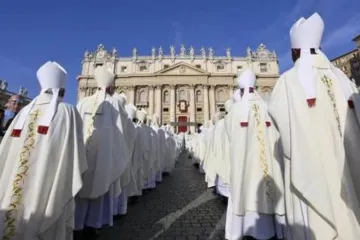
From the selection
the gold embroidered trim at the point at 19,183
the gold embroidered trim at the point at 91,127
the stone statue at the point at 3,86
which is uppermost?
the stone statue at the point at 3,86

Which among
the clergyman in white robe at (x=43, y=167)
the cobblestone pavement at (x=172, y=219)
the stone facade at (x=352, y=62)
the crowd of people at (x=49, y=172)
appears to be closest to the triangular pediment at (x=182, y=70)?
the stone facade at (x=352, y=62)

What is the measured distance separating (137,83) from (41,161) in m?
54.1

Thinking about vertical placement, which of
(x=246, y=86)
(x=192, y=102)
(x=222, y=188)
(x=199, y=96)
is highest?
(x=199, y=96)

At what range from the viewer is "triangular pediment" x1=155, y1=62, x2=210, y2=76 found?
54.7 meters

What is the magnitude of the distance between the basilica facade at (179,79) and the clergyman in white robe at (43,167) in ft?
159

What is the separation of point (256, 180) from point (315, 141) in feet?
4.53

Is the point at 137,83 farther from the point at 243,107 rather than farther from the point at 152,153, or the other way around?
the point at 243,107

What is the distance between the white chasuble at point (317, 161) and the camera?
2.24 metres

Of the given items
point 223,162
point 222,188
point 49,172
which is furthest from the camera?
point 222,188

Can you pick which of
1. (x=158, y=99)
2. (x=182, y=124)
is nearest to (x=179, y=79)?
(x=158, y=99)

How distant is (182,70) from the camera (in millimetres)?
55156

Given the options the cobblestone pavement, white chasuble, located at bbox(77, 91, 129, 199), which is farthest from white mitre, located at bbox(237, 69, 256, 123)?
white chasuble, located at bbox(77, 91, 129, 199)

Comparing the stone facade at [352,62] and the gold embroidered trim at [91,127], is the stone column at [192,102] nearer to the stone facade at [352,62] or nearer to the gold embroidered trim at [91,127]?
the stone facade at [352,62]

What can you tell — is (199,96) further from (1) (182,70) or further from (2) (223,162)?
(2) (223,162)
